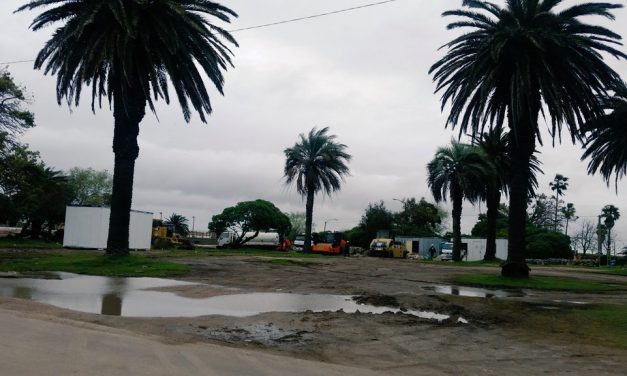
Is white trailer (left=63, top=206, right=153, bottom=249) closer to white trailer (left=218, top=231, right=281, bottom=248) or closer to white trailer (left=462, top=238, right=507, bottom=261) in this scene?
white trailer (left=218, top=231, right=281, bottom=248)

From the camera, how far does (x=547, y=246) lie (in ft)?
230

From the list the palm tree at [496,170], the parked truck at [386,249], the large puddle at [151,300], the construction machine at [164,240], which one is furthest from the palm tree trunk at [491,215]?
the large puddle at [151,300]

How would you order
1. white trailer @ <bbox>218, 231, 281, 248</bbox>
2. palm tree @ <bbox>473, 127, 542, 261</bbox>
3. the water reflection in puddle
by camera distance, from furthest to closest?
white trailer @ <bbox>218, 231, 281, 248</bbox>, palm tree @ <bbox>473, 127, 542, 261</bbox>, the water reflection in puddle

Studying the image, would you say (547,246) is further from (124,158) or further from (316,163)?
(124,158)

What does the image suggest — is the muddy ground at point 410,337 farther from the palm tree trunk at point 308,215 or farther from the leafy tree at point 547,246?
the leafy tree at point 547,246

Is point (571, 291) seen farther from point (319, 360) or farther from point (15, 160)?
point (15, 160)

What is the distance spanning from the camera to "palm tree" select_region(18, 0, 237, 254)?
2114 cm

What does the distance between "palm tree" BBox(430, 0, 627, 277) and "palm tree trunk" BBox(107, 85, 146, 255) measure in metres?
14.3

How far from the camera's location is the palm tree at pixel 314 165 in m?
56.8

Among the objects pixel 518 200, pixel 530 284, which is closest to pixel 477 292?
pixel 530 284

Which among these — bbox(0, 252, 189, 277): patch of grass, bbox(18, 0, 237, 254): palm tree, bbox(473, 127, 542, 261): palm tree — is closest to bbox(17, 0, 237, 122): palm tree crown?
bbox(18, 0, 237, 254): palm tree

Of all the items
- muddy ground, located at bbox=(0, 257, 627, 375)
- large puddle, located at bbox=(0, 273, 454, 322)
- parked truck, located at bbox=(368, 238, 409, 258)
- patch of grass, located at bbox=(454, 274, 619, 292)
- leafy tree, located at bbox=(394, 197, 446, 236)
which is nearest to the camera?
muddy ground, located at bbox=(0, 257, 627, 375)

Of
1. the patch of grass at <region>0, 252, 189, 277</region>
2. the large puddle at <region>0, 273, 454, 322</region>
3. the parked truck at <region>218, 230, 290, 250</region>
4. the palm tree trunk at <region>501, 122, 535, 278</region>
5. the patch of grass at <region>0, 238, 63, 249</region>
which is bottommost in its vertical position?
the patch of grass at <region>0, 238, 63, 249</region>

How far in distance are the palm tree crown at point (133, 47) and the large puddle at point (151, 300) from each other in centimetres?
958
